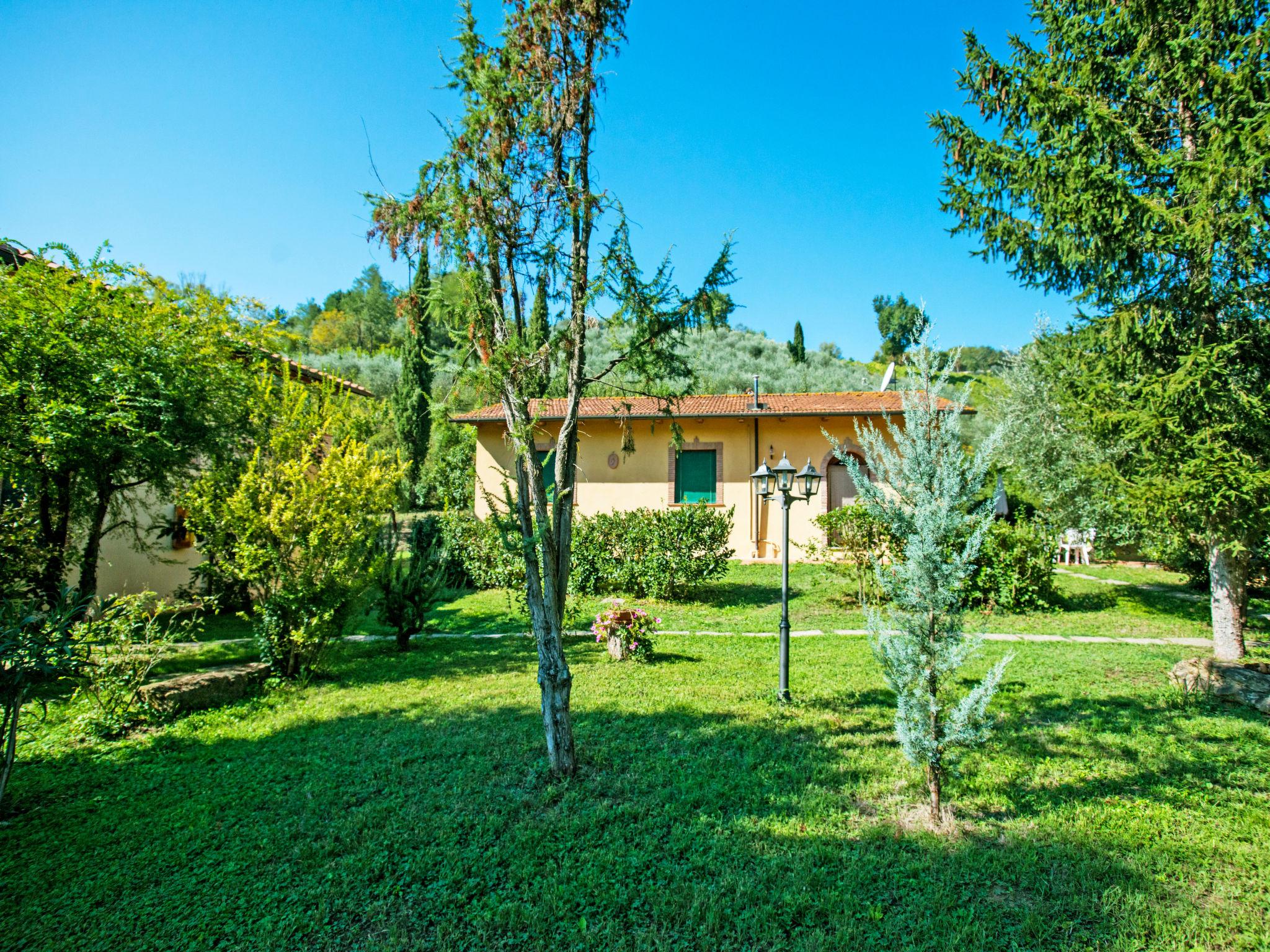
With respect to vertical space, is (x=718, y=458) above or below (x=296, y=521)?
above

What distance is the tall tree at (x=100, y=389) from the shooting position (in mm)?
5965

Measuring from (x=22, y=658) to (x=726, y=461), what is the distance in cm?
1396

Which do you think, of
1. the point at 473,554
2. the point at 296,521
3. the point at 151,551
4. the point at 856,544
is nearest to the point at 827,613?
the point at 856,544

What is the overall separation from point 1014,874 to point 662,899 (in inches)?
76.9

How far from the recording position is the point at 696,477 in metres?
16.2

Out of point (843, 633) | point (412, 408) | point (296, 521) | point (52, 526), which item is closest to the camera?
point (296, 521)

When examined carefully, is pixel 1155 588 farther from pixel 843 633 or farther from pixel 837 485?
pixel 843 633

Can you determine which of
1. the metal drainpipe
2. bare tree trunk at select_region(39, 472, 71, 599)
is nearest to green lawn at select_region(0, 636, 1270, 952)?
bare tree trunk at select_region(39, 472, 71, 599)

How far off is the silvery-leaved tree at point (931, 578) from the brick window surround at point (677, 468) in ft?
39.4

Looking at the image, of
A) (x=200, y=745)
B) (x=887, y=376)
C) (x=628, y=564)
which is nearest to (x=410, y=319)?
(x=200, y=745)

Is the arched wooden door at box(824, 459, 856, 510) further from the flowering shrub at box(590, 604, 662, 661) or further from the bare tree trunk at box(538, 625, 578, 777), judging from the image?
the bare tree trunk at box(538, 625, 578, 777)

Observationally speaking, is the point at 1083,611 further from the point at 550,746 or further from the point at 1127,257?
the point at 550,746

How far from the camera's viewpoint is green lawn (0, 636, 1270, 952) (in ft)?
9.70

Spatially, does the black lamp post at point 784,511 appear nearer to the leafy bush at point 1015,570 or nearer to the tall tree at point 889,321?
the leafy bush at point 1015,570
